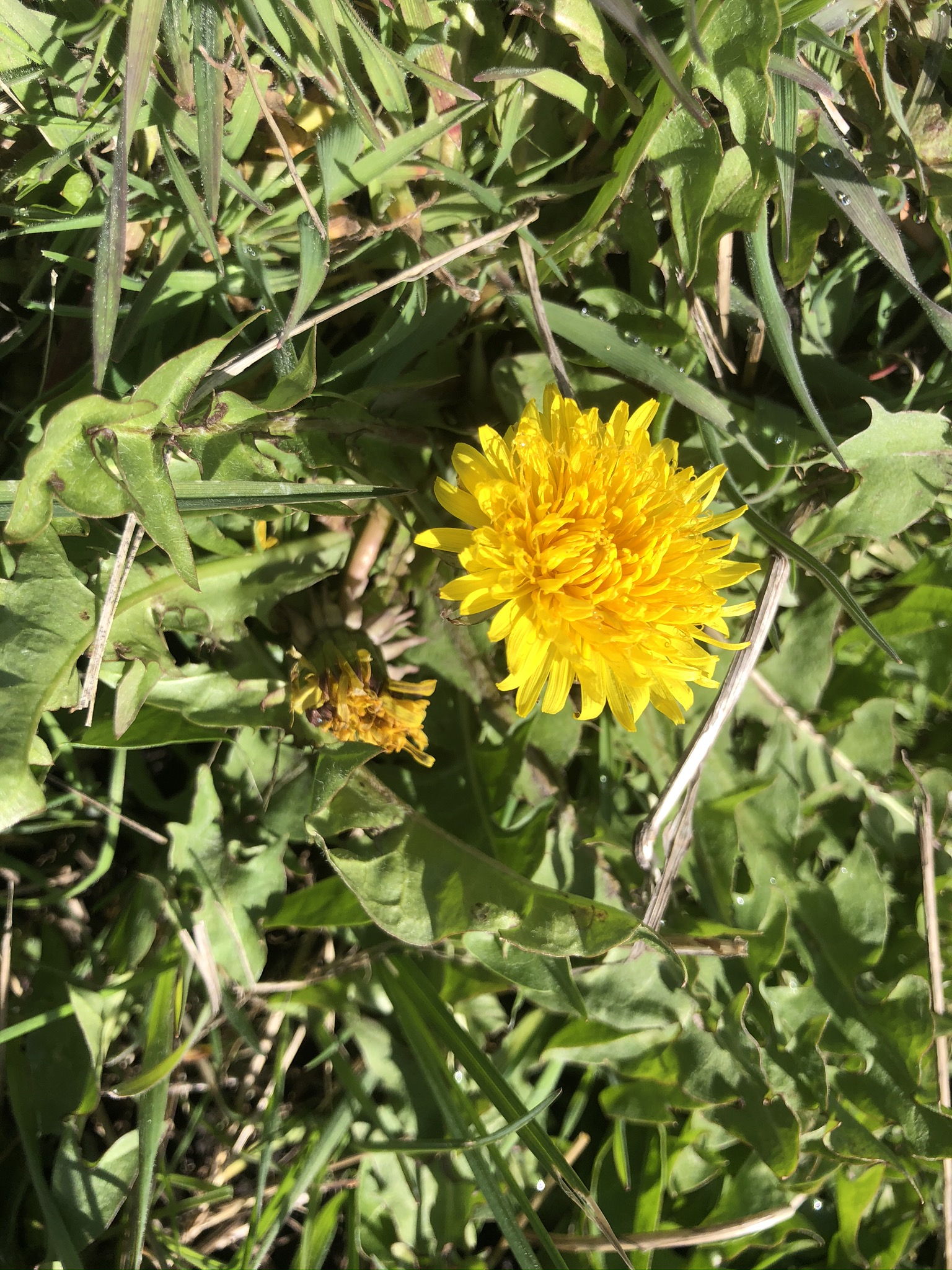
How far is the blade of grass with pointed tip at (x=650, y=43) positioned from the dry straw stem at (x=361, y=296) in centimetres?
41

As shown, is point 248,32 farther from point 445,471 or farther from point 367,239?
point 445,471

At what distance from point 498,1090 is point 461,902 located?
472mm

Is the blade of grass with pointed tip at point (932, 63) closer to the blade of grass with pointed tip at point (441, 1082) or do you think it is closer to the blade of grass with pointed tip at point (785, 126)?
the blade of grass with pointed tip at point (785, 126)

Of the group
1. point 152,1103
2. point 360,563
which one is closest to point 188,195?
point 360,563

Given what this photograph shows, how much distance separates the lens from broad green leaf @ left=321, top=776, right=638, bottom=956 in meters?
1.81

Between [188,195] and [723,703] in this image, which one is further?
[723,703]

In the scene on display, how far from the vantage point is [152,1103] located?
6.55ft

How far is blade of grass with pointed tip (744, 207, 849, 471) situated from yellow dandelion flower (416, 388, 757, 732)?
40 centimetres

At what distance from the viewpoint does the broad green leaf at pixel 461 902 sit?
1812mm

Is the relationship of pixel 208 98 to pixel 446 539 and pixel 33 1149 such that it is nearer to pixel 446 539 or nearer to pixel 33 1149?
pixel 446 539

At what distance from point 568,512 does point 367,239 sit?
0.81 metres

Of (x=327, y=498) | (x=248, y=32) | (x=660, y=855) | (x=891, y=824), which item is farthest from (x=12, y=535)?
(x=891, y=824)

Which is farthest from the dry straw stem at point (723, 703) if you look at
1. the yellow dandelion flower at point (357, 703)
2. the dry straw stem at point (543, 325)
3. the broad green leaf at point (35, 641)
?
the broad green leaf at point (35, 641)

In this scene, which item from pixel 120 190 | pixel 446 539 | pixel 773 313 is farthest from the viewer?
pixel 773 313
